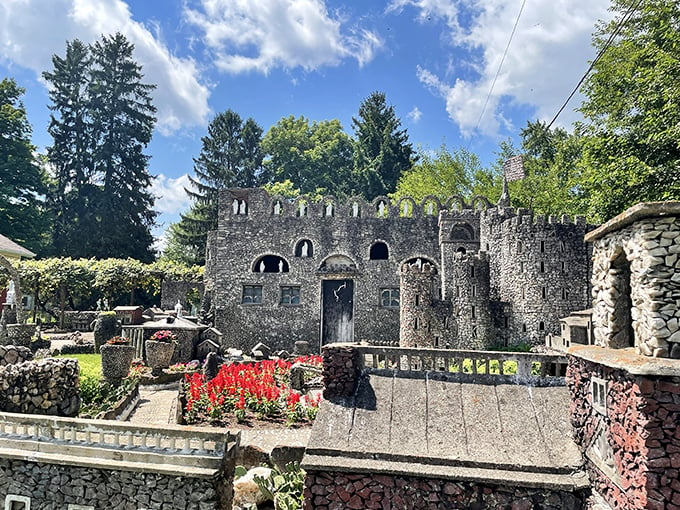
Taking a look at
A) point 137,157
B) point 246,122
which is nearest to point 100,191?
point 137,157

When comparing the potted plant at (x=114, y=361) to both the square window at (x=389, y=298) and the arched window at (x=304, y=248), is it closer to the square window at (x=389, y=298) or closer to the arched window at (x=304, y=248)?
the arched window at (x=304, y=248)

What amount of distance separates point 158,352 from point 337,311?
1214cm

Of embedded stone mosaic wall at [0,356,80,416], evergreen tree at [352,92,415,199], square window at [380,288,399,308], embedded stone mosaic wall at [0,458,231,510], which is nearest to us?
embedded stone mosaic wall at [0,458,231,510]

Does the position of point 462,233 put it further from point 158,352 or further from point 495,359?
point 495,359

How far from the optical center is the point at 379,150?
4569 centimetres

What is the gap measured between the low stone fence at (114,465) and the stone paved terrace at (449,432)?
159 cm

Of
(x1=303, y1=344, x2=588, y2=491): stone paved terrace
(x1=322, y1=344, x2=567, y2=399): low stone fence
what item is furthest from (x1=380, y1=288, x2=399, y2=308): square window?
(x1=303, y1=344, x2=588, y2=491): stone paved terrace

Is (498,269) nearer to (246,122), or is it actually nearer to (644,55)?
(644,55)

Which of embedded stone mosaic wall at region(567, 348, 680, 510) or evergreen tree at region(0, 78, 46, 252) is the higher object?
evergreen tree at region(0, 78, 46, 252)

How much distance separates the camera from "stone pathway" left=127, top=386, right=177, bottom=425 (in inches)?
448

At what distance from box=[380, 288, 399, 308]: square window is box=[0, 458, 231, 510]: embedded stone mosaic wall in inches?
778

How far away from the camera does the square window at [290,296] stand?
89.1ft

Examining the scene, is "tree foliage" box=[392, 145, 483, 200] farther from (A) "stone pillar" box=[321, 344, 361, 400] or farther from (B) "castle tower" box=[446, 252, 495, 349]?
(A) "stone pillar" box=[321, 344, 361, 400]

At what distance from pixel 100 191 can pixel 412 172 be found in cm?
2760
